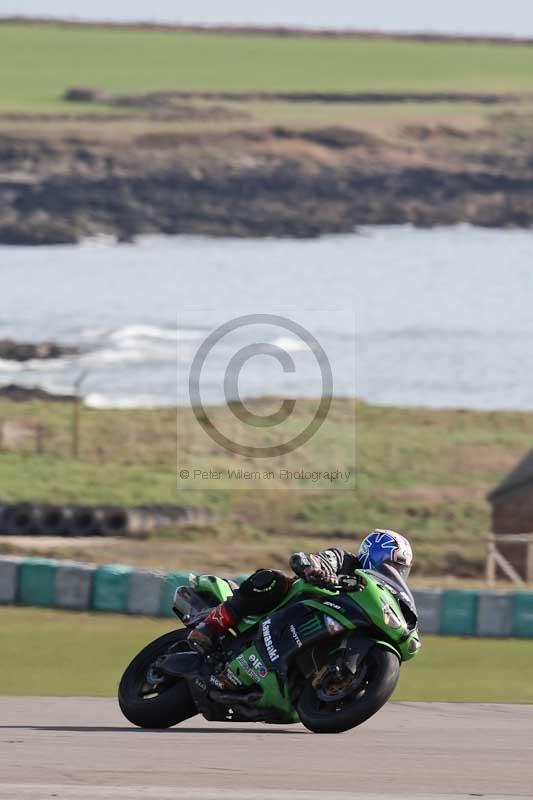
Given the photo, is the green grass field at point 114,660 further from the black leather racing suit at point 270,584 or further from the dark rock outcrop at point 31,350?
the dark rock outcrop at point 31,350

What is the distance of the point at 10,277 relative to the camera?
79.0m

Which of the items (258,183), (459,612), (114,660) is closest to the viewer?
(114,660)

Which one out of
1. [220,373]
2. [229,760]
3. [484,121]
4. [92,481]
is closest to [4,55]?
[484,121]

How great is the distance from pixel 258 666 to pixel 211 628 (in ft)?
1.31

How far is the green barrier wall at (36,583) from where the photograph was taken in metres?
18.5

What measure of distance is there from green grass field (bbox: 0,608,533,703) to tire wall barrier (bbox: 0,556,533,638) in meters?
0.21

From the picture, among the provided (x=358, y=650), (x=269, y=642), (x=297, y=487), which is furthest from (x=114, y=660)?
(x=297, y=487)

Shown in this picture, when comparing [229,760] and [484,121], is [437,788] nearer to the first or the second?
[229,760]

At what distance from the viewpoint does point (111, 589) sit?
18.3 metres

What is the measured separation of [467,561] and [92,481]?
29.9 feet

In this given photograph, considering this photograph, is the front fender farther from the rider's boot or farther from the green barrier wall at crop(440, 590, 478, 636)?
the green barrier wall at crop(440, 590, 478, 636)
